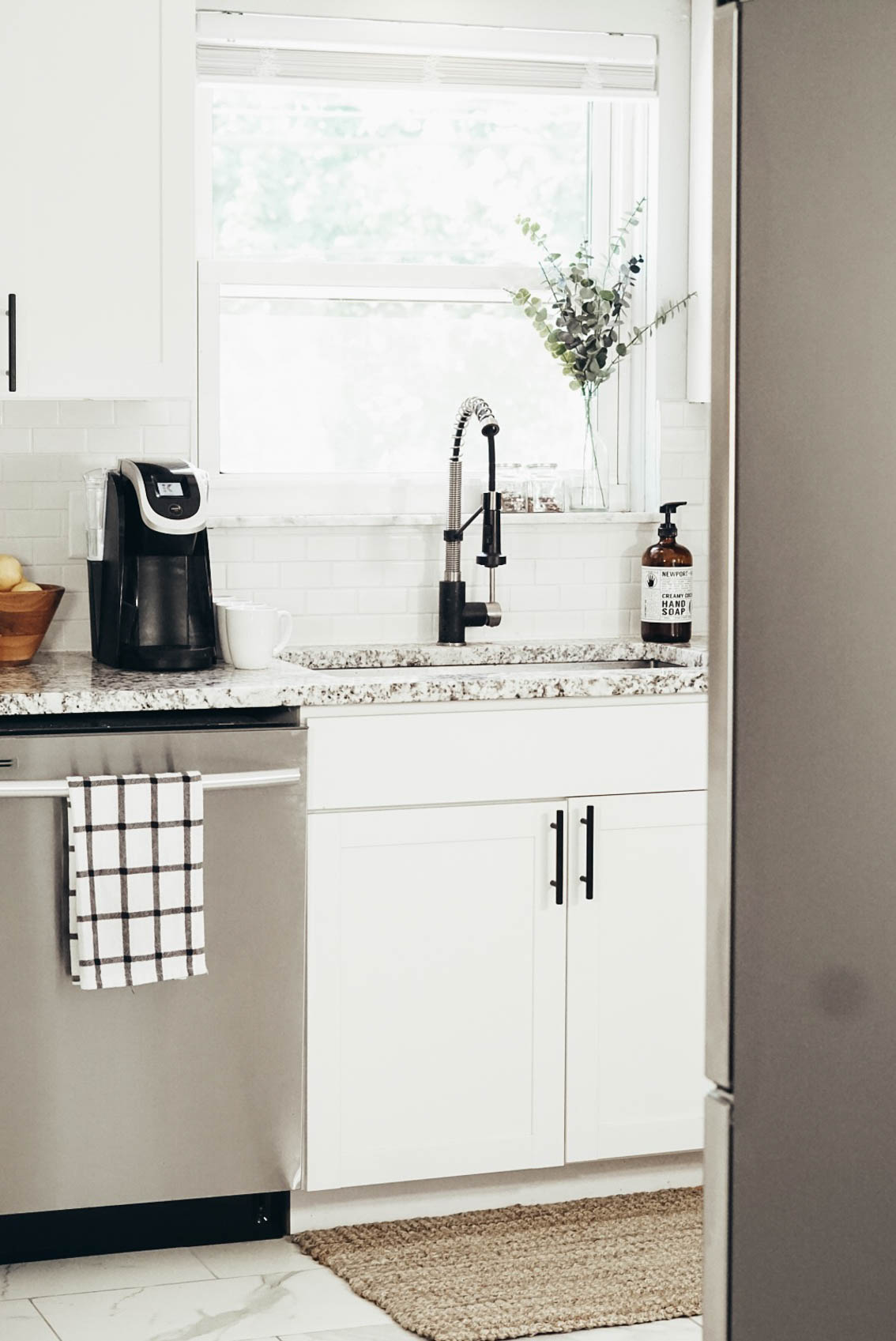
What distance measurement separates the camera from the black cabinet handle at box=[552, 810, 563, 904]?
8.50ft

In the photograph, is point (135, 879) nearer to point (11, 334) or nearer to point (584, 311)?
point (11, 334)

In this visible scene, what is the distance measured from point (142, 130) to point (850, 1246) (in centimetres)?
239

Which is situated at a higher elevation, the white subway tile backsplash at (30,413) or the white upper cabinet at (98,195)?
the white upper cabinet at (98,195)

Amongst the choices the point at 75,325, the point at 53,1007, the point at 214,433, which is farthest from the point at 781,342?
the point at 214,433

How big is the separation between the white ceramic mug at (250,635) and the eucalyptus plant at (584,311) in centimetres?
101

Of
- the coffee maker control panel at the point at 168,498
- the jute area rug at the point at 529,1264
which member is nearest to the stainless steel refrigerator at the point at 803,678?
the jute area rug at the point at 529,1264

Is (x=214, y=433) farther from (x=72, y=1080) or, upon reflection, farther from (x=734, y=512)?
(x=734, y=512)

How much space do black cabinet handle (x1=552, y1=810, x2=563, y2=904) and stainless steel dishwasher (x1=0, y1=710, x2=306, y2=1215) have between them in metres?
0.45

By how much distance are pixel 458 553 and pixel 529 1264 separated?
4.56 ft

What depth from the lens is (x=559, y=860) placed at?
2.59m

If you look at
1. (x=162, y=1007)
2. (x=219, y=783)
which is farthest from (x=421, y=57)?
(x=162, y=1007)

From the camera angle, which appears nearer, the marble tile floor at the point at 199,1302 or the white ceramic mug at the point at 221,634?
the marble tile floor at the point at 199,1302

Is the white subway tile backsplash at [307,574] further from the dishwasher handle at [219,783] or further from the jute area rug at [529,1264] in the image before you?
the jute area rug at [529,1264]

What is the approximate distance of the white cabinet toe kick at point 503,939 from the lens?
252cm
